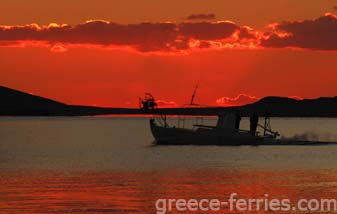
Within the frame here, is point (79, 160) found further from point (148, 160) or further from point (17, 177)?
point (17, 177)

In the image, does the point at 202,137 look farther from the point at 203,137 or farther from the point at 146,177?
the point at 146,177

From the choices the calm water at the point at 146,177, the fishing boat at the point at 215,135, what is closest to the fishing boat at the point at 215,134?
the fishing boat at the point at 215,135

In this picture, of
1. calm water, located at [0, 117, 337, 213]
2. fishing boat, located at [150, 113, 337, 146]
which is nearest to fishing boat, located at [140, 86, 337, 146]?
fishing boat, located at [150, 113, 337, 146]

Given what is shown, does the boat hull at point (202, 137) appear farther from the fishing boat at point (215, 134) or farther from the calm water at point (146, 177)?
the calm water at point (146, 177)

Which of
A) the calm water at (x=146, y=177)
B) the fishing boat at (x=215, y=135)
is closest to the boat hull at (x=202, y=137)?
the fishing boat at (x=215, y=135)

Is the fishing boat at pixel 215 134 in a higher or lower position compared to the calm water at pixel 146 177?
higher

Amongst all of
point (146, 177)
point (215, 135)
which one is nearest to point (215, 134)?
point (215, 135)

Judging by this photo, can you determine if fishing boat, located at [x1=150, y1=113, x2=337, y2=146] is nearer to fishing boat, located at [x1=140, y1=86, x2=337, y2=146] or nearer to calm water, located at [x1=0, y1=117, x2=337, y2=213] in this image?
fishing boat, located at [x1=140, y1=86, x2=337, y2=146]

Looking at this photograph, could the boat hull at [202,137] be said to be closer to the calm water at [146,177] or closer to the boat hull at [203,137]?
the boat hull at [203,137]

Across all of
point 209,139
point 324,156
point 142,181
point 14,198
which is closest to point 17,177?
point 142,181

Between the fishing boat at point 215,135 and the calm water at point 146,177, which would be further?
the fishing boat at point 215,135

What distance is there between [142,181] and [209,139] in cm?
5118

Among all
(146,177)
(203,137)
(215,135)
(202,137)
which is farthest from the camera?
(202,137)

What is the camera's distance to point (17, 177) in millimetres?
69125
